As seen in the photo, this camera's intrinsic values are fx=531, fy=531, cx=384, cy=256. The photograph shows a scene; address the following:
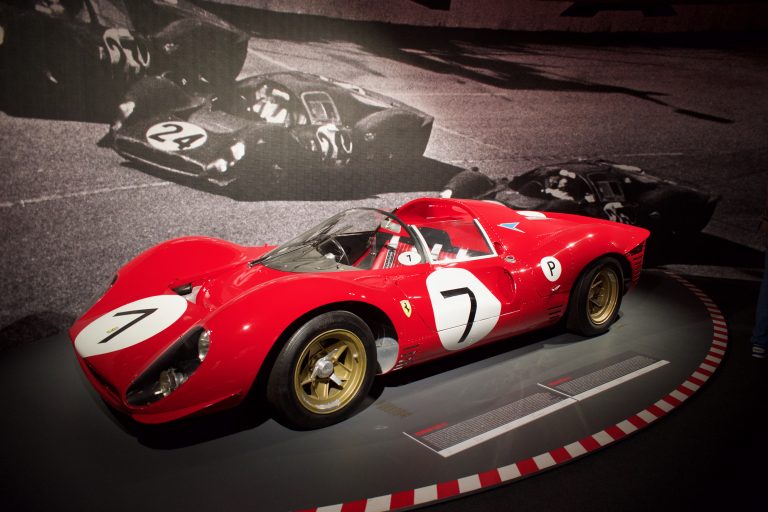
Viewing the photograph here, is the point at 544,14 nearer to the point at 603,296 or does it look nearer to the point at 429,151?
the point at 429,151

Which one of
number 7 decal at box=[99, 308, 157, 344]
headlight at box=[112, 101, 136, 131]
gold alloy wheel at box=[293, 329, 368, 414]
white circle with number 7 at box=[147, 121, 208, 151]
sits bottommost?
gold alloy wheel at box=[293, 329, 368, 414]

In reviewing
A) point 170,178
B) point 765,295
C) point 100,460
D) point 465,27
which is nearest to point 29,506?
point 100,460

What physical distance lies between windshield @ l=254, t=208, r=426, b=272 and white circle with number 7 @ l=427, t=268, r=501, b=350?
0.20 m

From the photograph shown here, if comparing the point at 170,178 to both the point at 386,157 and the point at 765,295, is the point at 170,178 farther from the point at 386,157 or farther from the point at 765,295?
the point at 765,295

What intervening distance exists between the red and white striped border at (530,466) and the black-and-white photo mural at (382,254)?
0.05 ft

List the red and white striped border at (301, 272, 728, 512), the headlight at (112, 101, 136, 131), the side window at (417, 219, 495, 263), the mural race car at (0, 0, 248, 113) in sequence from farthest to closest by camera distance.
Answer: the headlight at (112, 101, 136, 131) < the mural race car at (0, 0, 248, 113) < the side window at (417, 219, 495, 263) < the red and white striped border at (301, 272, 728, 512)

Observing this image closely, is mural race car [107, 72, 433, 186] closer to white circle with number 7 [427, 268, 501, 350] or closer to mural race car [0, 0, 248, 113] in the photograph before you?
mural race car [0, 0, 248, 113]

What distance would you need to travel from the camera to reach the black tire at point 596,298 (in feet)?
11.0

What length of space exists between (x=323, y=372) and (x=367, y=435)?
34 cm

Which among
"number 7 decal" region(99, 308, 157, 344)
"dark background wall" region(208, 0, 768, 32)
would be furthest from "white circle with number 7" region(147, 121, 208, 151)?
"number 7 decal" region(99, 308, 157, 344)

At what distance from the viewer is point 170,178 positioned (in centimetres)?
409

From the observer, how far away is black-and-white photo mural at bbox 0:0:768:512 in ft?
7.04

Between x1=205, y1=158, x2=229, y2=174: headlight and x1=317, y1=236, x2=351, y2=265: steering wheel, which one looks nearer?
x1=317, y1=236, x2=351, y2=265: steering wheel

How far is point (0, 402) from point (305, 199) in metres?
2.62
